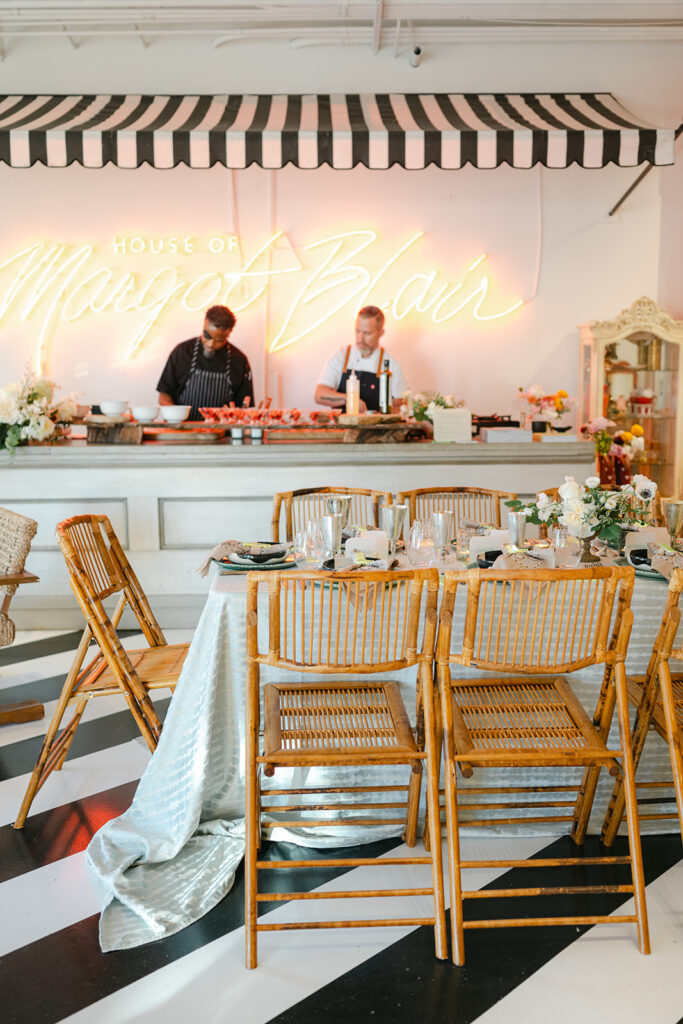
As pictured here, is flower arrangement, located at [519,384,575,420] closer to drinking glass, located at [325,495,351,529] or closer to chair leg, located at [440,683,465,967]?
drinking glass, located at [325,495,351,529]

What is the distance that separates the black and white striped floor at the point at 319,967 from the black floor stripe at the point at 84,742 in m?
0.61

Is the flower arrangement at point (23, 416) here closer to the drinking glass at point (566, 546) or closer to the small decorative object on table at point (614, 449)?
the drinking glass at point (566, 546)

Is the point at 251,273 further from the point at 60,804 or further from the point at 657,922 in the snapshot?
the point at 657,922

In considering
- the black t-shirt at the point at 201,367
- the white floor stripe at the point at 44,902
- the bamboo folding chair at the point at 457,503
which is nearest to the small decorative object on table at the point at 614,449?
the bamboo folding chair at the point at 457,503

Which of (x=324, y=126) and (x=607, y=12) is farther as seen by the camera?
(x=607, y=12)

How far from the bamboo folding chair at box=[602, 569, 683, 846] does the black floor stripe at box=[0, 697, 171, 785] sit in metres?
1.90

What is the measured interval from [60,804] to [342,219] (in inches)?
203

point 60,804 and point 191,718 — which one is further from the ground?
point 191,718

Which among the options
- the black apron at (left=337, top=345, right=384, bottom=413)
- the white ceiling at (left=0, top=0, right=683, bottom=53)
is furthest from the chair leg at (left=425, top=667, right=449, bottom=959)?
the white ceiling at (left=0, top=0, right=683, bottom=53)

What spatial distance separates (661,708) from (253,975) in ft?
4.39

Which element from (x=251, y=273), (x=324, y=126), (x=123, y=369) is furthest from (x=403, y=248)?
(x=123, y=369)

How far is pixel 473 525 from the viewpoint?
135 inches

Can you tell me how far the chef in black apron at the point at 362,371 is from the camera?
613 centimetres

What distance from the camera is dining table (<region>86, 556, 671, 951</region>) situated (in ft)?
8.31
